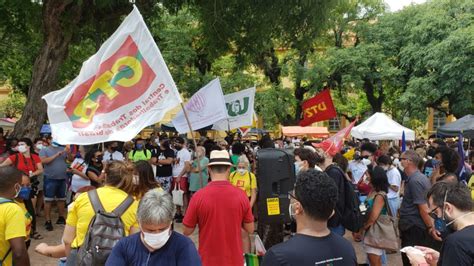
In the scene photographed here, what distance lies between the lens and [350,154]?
36.9 ft

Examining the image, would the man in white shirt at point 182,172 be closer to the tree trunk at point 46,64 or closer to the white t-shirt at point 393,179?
the tree trunk at point 46,64

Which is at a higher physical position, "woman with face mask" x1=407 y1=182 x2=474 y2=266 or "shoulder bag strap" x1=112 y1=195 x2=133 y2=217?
"shoulder bag strap" x1=112 y1=195 x2=133 y2=217

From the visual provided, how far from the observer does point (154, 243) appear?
2.76 m

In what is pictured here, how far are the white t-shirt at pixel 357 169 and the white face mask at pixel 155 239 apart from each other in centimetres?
700

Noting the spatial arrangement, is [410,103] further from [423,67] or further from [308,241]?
[308,241]

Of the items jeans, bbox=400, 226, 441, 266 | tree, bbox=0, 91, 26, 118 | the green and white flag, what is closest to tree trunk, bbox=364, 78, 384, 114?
the green and white flag

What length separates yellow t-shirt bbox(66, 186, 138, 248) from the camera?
3.61m

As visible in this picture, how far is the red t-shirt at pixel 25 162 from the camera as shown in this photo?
828cm

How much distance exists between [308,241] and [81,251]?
1737 millimetres

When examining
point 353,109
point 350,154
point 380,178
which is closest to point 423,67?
point 353,109

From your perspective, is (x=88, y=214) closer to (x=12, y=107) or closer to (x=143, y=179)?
(x=143, y=179)

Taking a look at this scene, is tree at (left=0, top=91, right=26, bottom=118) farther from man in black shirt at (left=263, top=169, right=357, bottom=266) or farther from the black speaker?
man in black shirt at (left=263, top=169, right=357, bottom=266)

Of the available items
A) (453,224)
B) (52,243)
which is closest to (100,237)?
(453,224)

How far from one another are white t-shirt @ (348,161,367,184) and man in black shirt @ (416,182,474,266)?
19.2 feet
